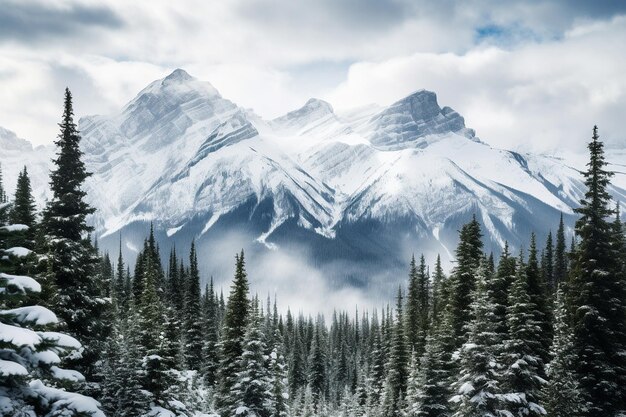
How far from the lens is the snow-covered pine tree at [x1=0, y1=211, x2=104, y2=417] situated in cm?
1263

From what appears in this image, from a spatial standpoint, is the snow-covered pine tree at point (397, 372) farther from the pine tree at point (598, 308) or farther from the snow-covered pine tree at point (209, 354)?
the pine tree at point (598, 308)

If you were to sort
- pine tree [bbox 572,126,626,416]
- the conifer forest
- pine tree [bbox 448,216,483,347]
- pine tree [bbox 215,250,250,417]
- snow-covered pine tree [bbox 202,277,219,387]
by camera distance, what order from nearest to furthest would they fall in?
1. the conifer forest
2. pine tree [bbox 572,126,626,416]
3. pine tree [bbox 448,216,483,347]
4. pine tree [bbox 215,250,250,417]
5. snow-covered pine tree [bbox 202,277,219,387]

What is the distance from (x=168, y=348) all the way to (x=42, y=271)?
11.1 meters

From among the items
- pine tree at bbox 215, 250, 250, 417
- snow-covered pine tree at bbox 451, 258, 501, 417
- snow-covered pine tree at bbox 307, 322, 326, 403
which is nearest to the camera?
snow-covered pine tree at bbox 451, 258, 501, 417

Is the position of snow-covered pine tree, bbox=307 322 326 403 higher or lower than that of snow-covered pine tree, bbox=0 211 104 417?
lower

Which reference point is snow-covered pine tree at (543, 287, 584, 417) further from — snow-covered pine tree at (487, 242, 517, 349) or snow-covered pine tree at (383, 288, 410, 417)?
snow-covered pine tree at (383, 288, 410, 417)

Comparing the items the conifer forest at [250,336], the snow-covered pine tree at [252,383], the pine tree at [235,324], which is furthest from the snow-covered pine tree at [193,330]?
the snow-covered pine tree at [252,383]

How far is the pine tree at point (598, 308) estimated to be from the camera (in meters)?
30.4

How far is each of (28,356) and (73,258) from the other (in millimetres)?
13643

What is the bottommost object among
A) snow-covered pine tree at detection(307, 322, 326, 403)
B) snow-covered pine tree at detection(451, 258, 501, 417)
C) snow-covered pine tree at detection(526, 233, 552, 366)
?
snow-covered pine tree at detection(307, 322, 326, 403)

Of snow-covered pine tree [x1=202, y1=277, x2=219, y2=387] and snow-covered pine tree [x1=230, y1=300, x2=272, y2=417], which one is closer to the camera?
snow-covered pine tree [x1=230, y1=300, x2=272, y2=417]

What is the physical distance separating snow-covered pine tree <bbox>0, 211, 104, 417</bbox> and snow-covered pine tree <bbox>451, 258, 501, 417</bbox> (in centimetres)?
2044

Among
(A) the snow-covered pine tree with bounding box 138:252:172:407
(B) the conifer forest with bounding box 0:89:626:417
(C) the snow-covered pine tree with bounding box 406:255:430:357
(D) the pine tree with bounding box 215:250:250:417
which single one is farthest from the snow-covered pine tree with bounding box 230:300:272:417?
(C) the snow-covered pine tree with bounding box 406:255:430:357

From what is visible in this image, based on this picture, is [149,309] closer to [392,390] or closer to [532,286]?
[532,286]
